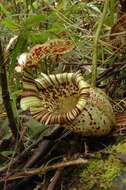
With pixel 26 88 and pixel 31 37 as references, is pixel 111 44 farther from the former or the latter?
pixel 26 88

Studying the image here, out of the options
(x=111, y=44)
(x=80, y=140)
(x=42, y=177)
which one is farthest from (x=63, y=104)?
(x=111, y=44)

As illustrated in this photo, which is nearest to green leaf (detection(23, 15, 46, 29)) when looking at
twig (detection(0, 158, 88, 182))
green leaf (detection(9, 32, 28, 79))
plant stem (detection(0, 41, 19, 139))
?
green leaf (detection(9, 32, 28, 79))

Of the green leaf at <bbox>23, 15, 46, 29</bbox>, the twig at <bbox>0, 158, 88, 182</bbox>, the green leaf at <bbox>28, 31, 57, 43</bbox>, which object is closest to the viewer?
the twig at <bbox>0, 158, 88, 182</bbox>

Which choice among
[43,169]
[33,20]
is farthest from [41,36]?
[43,169]

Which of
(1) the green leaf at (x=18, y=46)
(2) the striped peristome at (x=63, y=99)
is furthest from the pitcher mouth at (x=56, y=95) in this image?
(1) the green leaf at (x=18, y=46)

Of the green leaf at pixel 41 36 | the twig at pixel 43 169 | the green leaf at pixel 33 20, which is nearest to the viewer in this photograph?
the twig at pixel 43 169

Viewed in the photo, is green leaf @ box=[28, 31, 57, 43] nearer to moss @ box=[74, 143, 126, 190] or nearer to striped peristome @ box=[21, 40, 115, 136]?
striped peristome @ box=[21, 40, 115, 136]

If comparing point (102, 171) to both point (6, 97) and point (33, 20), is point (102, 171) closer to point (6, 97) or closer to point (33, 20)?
point (6, 97)

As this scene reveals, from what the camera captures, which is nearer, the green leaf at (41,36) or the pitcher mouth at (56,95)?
the pitcher mouth at (56,95)

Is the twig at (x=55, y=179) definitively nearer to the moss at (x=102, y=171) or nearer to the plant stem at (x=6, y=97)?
the moss at (x=102, y=171)
